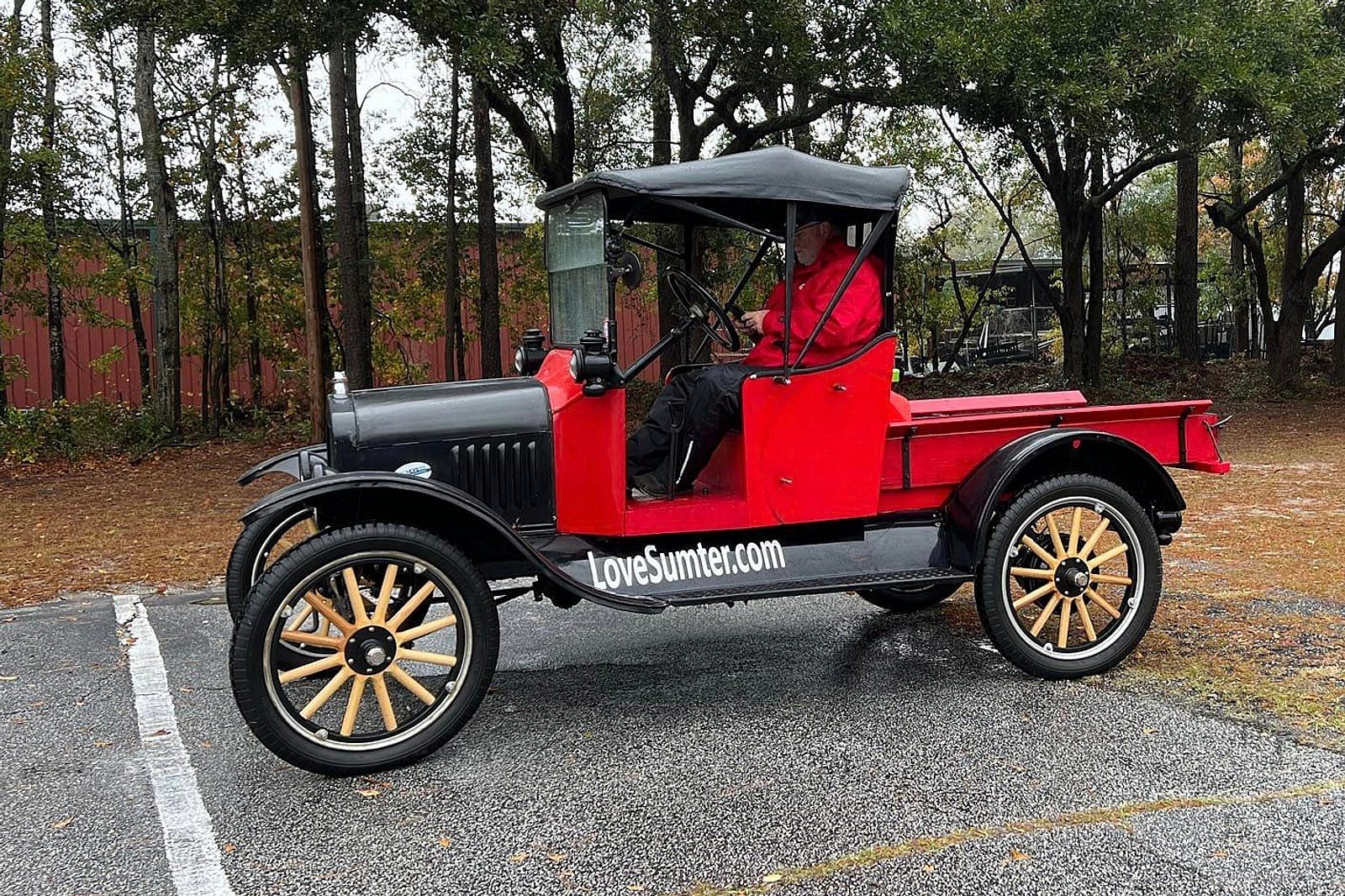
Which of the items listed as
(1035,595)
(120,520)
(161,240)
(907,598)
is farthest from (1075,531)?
(161,240)

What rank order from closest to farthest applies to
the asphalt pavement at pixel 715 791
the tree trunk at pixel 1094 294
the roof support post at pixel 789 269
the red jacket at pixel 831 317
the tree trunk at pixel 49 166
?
the asphalt pavement at pixel 715 791, the roof support post at pixel 789 269, the red jacket at pixel 831 317, the tree trunk at pixel 49 166, the tree trunk at pixel 1094 294

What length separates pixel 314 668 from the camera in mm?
3436

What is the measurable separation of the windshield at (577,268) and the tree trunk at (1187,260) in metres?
15.8

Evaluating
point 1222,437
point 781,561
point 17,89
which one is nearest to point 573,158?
point 17,89

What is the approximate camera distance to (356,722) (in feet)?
13.1

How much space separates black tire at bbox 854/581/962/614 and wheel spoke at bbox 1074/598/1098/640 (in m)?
1.07

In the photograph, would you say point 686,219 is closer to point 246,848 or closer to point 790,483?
point 790,483

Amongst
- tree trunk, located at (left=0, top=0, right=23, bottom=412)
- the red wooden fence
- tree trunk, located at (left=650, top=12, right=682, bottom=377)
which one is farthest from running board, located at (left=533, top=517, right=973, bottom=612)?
the red wooden fence

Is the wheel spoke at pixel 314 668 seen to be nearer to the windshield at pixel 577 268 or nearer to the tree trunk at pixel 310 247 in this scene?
the windshield at pixel 577 268

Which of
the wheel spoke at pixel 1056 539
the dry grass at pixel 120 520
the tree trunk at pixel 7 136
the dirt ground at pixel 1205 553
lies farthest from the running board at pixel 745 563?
the tree trunk at pixel 7 136

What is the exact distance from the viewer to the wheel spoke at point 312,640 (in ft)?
11.3

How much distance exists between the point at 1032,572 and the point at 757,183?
1.88 metres

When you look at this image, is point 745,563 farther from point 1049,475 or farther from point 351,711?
point 351,711

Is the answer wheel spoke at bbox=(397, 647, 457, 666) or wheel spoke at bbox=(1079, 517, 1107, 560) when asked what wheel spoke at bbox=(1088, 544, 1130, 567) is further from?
wheel spoke at bbox=(397, 647, 457, 666)
